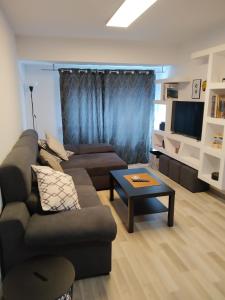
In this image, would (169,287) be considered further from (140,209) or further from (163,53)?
(163,53)

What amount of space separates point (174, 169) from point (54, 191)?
265cm

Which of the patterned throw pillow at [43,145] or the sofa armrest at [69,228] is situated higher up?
the patterned throw pillow at [43,145]

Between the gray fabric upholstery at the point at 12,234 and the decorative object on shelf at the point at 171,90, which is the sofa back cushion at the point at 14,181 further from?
the decorative object on shelf at the point at 171,90

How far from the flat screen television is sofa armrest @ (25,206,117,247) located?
8.08ft

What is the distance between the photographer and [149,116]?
5.18m

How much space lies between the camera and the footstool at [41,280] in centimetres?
138

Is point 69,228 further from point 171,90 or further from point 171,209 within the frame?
point 171,90

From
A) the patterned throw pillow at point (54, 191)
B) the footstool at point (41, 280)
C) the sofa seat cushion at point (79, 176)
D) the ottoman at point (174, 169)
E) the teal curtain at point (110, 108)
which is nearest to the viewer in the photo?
the footstool at point (41, 280)

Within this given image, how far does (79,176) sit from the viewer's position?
10.5 feet

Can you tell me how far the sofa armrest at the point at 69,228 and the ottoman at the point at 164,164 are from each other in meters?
2.65

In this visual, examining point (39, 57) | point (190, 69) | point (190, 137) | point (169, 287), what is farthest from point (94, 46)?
point (169, 287)

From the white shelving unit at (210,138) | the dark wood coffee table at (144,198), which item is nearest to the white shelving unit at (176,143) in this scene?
the white shelving unit at (210,138)

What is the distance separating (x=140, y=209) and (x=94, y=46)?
278 centimetres

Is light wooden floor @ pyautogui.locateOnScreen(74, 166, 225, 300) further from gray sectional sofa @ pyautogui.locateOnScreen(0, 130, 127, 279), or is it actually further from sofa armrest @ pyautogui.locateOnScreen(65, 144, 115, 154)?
sofa armrest @ pyautogui.locateOnScreen(65, 144, 115, 154)
